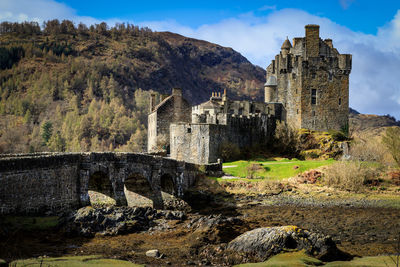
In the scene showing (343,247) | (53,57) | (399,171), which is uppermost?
(53,57)

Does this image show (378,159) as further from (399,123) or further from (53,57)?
(53,57)

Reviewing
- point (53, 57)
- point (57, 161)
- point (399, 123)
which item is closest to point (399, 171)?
point (57, 161)

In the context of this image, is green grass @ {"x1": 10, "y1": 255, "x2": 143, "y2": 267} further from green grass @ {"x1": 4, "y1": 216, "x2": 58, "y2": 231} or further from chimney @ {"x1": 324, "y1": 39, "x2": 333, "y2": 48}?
chimney @ {"x1": 324, "y1": 39, "x2": 333, "y2": 48}

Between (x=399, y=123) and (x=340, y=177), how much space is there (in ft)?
319

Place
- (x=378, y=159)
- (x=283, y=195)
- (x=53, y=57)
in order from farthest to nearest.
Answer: (x=53, y=57) → (x=378, y=159) → (x=283, y=195)

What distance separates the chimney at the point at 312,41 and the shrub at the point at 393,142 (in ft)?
56.1

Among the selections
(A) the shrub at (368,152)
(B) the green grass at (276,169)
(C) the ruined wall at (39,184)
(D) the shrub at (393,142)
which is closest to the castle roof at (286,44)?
(A) the shrub at (368,152)

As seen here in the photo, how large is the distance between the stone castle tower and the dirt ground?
24.7 meters

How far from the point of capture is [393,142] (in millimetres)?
45000

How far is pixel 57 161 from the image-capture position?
27.3m

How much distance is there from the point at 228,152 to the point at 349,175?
14.1 metres

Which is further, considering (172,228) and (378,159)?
(378,159)

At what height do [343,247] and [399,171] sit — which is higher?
[399,171]

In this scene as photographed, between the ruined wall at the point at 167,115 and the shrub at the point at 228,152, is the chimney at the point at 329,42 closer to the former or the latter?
the shrub at the point at 228,152
